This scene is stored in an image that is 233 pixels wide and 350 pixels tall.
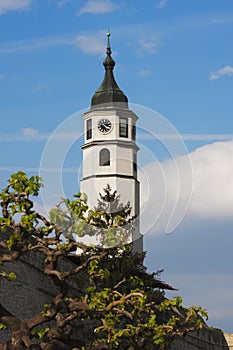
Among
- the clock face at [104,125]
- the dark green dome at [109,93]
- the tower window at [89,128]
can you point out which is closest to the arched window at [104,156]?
the clock face at [104,125]

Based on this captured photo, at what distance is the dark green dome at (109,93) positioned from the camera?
5806cm

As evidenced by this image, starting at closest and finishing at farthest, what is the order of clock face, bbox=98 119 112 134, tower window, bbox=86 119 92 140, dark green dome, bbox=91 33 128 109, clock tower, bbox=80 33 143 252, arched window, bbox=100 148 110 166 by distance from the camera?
1. clock tower, bbox=80 33 143 252
2. arched window, bbox=100 148 110 166
3. clock face, bbox=98 119 112 134
4. tower window, bbox=86 119 92 140
5. dark green dome, bbox=91 33 128 109

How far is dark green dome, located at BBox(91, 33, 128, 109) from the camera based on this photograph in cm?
5806

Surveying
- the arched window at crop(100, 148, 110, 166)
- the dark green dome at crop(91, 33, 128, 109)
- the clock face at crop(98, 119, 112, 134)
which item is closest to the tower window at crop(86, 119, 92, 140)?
the clock face at crop(98, 119, 112, 134)

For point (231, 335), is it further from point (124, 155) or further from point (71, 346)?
point (71, 346)

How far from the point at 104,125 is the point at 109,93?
2.66 m

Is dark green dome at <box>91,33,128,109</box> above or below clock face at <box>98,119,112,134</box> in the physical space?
above

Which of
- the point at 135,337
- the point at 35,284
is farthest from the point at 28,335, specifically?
the point at 35,284

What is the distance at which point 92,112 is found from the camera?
57250 mm

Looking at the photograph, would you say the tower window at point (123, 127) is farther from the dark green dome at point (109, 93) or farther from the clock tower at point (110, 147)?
the dark green dome at point (109, 93)

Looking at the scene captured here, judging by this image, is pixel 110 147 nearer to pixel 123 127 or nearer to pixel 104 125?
pixel 123 127

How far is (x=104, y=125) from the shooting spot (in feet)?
190

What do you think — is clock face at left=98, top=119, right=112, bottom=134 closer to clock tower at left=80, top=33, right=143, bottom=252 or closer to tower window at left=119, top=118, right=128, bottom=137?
clock tower at left=80, top=33, right=143, bottom=252

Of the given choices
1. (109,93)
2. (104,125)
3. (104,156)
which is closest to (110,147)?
(104,156)
